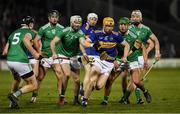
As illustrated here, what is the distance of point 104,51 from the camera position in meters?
20.3

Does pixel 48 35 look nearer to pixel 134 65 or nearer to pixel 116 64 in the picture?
pixel 116 64

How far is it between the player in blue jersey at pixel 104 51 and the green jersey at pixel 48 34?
5.16 ft

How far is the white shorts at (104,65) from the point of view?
65.6 feet

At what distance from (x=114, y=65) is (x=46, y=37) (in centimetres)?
246

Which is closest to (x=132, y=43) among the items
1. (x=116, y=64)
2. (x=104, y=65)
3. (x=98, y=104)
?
(x=116, y=64)

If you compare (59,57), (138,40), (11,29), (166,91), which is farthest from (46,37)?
(11,29)

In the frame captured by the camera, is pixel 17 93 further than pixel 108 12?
No

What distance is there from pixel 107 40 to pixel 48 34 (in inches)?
85.6

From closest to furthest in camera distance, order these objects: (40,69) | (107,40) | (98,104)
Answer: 1. (107,40)
2. (98,104)
3. (40,69)

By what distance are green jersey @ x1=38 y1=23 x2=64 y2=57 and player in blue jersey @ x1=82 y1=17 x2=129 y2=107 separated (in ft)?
5.16

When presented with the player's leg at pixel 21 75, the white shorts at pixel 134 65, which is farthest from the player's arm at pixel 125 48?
the player's leg at pixel 21 75

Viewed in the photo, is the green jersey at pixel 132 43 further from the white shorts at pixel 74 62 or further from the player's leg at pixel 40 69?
the player's leg at pixel 40 69

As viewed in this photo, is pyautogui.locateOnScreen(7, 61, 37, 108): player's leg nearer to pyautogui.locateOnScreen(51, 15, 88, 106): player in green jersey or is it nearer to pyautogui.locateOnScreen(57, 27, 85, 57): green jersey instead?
pyautogui.locateOnScreen(51, 15, 88, 106): player in green jersey

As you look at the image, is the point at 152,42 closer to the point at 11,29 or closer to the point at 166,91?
the point at 166,91
